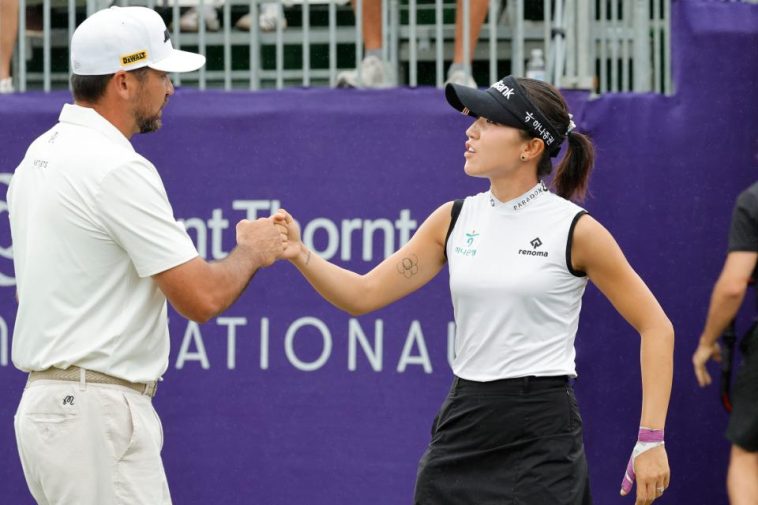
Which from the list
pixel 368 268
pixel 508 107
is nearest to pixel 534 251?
pixel 508 107

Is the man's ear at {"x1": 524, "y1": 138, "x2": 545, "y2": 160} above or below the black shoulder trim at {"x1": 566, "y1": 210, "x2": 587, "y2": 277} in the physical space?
above

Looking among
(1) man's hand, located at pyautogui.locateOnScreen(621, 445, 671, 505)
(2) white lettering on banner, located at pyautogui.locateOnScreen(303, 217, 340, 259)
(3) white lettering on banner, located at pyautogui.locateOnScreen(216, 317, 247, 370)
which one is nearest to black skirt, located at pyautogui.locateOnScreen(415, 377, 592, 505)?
(1) man's hand, located at pyautogui.locateOnScreen(621, 445, 671, 505)

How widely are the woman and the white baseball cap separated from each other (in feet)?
3.04

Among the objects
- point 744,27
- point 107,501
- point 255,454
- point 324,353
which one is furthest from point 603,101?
point 107,501

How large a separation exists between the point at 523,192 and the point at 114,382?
4.36 feet

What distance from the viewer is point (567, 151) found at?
4.27 metres

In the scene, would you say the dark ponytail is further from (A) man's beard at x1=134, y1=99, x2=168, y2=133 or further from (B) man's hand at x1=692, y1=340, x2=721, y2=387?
(B) man's hand at x1=692, y1=340, x2=721, y2=387

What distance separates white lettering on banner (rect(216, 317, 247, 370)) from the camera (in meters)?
5.84

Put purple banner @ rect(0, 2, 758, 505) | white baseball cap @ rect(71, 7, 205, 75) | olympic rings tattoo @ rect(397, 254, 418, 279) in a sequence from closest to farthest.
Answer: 1. white baseball cap @ rect(71, 7, 205, 75)
2. olympic rings tattoo @ rect(397, 254, 418, 279)
3. purple banner @ rect(0, 2, 758, 505)

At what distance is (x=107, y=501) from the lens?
358 cm

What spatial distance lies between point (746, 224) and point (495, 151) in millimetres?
1573

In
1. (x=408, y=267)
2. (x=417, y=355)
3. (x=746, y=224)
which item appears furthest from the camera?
(x=417, y=355)

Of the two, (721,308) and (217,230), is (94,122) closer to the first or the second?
(217,230)

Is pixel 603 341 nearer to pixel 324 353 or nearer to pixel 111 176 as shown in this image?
pixel 324 353
